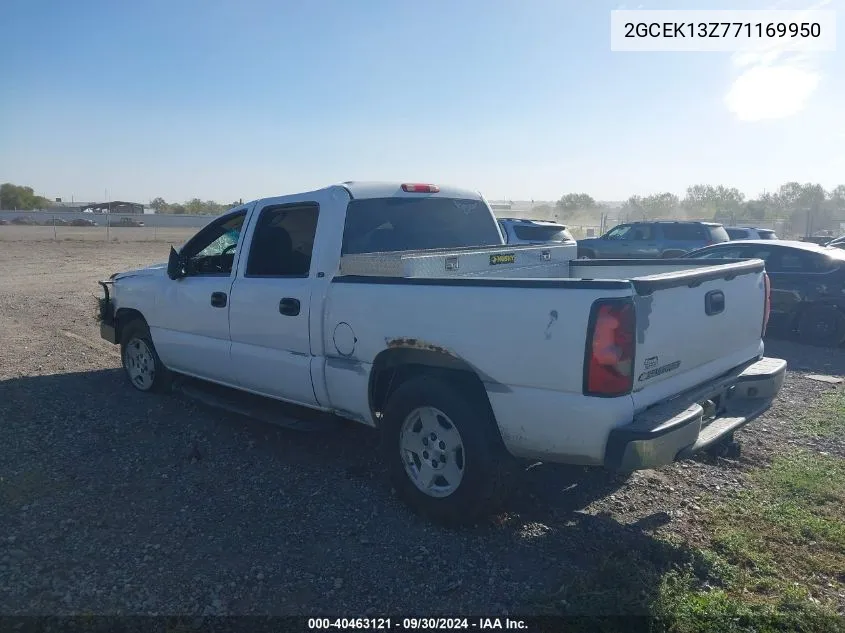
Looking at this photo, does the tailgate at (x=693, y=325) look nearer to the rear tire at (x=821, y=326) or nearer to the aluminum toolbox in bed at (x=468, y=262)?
the aluminum toolbox in bed at (x=468, y=262)

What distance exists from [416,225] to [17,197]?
95.5 m

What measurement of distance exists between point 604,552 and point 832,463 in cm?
249

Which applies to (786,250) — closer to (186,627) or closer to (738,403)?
(738,403)

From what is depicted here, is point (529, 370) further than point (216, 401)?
No

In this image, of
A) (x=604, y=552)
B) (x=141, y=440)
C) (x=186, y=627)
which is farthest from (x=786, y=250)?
(x=186, y=627)

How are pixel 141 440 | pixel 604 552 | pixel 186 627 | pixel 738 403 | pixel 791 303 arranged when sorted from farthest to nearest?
pixel 791 303 < pixel 141 440 < pixel 738 403 < pixel 604 552 < pixel 186 627

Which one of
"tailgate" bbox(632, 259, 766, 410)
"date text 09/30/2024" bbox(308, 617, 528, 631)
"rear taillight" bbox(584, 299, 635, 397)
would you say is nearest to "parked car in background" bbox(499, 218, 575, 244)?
"tailgate" bbox(632, 259, 766, 410)

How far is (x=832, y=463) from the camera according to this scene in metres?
5.20

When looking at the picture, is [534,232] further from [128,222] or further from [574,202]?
[574,202]

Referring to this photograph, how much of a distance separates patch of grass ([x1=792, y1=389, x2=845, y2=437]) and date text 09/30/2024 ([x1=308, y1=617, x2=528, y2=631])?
400 centimetres

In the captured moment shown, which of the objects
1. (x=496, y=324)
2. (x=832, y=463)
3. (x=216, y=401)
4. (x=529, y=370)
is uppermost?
(x=496, y=324)

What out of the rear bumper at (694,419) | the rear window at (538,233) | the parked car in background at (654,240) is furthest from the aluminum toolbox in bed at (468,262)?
Result: the parked car in background at (654,240)

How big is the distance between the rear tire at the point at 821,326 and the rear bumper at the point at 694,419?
237 inches

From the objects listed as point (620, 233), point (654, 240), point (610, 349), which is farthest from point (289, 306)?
point (620, 233)
